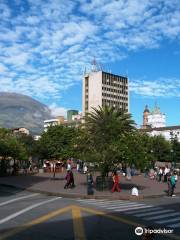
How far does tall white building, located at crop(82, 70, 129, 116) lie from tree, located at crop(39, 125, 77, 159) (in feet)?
320

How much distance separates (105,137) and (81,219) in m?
16.6

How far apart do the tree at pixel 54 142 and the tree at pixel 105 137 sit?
20436 mm

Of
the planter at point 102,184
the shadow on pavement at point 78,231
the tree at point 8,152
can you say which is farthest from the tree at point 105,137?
the shadow on pavement at point 78,231

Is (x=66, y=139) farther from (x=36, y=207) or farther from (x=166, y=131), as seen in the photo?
(x=166, y=131)

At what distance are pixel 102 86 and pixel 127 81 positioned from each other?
16966mm

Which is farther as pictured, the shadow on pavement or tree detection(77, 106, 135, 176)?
tree detection(77, 106, 135, 176)

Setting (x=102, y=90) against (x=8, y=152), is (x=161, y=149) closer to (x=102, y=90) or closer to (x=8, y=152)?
(x=8, y=152)

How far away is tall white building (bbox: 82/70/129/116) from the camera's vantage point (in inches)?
6727

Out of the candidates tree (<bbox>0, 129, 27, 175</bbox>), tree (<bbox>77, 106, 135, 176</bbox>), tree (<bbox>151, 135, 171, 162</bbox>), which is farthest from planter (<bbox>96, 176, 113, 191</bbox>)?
tree (<bbox>151, 135, 171, 162</bbox>)

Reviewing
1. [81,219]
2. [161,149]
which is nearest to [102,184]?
[81,219]

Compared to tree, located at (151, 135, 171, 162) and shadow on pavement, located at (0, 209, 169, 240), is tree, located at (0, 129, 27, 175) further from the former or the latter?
tree, located at (151, 135, 171, 162)

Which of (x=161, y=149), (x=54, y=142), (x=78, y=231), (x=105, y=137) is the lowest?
(x=78, y=231)

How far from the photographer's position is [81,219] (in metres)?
15.9

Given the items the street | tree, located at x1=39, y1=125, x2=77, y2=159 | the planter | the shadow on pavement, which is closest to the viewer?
the shadow on pavement
